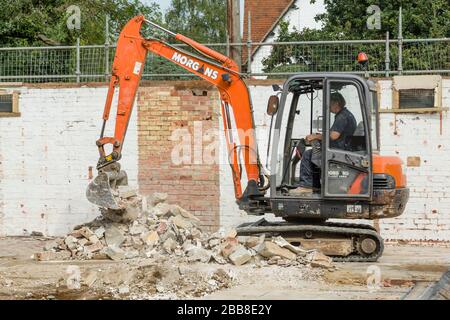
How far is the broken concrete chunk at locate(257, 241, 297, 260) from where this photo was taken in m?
12.6

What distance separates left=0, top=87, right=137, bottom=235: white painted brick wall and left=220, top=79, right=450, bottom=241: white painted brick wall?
3.50 metres

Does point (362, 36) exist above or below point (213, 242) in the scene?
above

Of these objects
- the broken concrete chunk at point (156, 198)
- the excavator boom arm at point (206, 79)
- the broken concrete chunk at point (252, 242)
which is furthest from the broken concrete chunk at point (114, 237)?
the broken concrete chunk at point (252, 242)

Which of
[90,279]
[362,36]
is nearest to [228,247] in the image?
[90,279]

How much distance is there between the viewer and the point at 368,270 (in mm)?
12406

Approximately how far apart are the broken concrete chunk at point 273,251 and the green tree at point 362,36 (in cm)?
544

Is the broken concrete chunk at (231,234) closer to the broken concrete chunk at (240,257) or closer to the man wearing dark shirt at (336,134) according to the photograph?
the broken concrete chunk at (240,257)

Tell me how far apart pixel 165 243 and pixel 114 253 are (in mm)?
791

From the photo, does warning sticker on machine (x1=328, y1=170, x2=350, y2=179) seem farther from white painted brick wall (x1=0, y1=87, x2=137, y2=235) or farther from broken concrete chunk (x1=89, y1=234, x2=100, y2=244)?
white painted brick wall (x1=0, y1=87, x2=137, y2=235)

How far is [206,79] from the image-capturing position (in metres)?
14.3

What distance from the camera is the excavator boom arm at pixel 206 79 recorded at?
46.6ft

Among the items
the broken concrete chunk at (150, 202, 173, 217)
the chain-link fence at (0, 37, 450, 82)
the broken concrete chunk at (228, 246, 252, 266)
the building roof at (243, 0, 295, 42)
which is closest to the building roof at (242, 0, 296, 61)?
the building roof at (243, 0, 295, 42)

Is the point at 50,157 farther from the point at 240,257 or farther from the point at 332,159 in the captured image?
the point at 332,159

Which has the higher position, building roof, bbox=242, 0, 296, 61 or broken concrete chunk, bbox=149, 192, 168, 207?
A: building roof, bbox=242, 0, 296, 61
